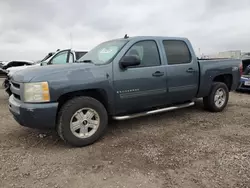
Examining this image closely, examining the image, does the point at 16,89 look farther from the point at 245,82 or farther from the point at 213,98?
the point at 245,82

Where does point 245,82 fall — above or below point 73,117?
above

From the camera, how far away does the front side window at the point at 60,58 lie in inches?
351

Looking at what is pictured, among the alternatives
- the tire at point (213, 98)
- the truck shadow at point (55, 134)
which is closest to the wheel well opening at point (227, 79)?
the tire at point (213, 98)

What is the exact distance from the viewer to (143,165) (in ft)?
10.6

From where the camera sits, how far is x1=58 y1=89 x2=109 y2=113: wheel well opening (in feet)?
12.6

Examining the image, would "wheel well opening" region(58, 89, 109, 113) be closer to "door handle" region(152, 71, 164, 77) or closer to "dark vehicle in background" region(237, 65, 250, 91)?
"door handle" region(152, 71, 164, 77)

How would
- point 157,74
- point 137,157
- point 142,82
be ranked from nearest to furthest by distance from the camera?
point 137,157, point 142,82, point 157,74

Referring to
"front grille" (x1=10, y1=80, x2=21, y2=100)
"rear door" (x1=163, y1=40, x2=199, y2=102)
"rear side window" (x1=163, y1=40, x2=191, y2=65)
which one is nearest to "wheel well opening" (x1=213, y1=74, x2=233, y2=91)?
"rear door" (x1=163, y1=40, x2=199, y2=102)

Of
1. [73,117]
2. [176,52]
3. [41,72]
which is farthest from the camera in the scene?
[176,52]

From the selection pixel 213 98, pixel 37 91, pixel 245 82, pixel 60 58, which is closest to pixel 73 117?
pixel 37 91

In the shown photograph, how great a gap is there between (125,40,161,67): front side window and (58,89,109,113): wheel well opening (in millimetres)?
958

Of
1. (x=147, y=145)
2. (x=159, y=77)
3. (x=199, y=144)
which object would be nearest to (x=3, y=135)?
(x=147, y=145)

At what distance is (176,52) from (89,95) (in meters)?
2.20

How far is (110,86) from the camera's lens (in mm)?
4086
